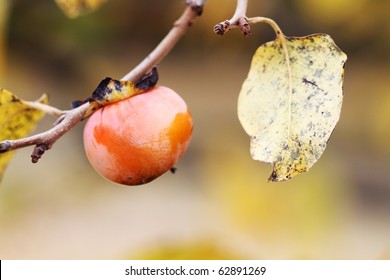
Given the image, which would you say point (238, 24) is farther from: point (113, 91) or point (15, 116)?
point (15, 116)

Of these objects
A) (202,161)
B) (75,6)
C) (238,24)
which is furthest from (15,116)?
(202,161)

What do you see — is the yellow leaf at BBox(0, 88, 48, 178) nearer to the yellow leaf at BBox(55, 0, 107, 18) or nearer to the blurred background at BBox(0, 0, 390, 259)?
the yellow leaf at BBox(55, 0, 107, 18)

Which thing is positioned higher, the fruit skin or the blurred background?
the fruit skin

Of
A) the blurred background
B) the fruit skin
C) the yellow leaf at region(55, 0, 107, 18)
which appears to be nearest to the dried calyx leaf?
the fruit skin

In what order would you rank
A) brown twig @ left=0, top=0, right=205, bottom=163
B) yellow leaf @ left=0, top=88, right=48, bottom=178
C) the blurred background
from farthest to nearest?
the blurred background → yellow leaf @ left=0, top=88, right=48, bottom=178 → brown twig @ left=0, top=0, right=205, bottom=163

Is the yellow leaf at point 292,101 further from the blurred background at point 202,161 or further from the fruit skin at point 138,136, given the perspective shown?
the blurred background at point 202,161
